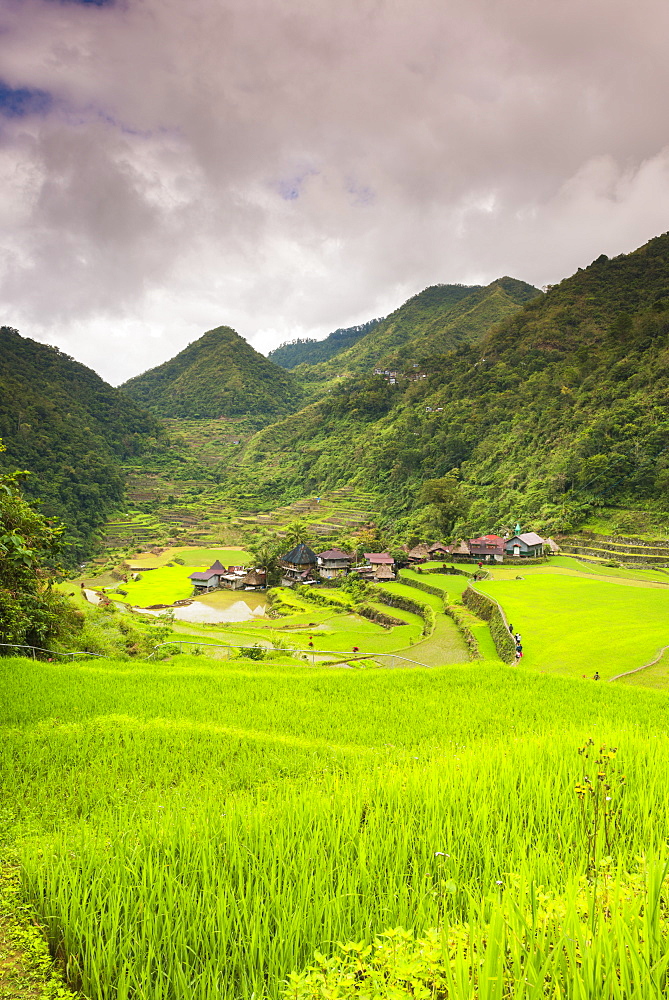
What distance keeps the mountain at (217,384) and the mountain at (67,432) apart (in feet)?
114

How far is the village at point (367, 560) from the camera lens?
38.2 m

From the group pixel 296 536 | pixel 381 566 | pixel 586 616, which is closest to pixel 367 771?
pixel 586 616

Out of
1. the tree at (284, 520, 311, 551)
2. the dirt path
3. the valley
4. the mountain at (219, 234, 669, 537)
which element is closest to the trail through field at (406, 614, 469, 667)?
the dirt path

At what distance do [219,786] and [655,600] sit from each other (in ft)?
80.1

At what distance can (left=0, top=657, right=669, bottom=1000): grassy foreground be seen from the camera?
136 centimetres

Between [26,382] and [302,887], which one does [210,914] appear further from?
[26,382]

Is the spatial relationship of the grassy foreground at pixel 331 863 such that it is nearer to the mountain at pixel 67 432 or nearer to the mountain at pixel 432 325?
the mountain at pixel 67 432

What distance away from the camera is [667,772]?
2967mm

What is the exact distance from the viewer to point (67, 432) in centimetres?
8875

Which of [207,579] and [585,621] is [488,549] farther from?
[207,579]

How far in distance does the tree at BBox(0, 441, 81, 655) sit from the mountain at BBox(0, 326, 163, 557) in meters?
51.4

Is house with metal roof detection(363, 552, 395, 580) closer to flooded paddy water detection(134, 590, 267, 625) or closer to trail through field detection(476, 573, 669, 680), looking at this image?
flooded paddy water detection(134, 590, 267, 625)

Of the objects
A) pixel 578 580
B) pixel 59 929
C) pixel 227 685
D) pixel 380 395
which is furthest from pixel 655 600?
pixel 380 395

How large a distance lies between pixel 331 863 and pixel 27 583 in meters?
9.96
